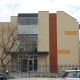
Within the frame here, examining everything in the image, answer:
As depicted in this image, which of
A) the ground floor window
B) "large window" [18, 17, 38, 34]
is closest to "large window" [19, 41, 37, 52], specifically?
the ground floor window

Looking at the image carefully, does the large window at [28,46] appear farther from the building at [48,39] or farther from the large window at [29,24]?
the large window at [29,24]

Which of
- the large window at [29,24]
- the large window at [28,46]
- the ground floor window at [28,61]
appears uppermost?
the large window at [29,24]

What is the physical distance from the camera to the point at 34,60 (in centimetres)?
3719

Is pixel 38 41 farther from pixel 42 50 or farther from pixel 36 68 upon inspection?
pixel 36 68

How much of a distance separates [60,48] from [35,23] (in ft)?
20.5

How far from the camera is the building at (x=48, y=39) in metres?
36.5

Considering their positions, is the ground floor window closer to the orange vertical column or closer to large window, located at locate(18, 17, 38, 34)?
the orange vertical column

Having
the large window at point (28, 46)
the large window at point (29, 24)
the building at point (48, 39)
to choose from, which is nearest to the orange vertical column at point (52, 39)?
the building at point (48, 39)

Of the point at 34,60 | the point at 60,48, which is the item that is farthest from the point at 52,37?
the point at 34,60

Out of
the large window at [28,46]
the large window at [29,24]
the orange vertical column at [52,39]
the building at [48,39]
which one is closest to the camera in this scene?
the large window at [28,46]

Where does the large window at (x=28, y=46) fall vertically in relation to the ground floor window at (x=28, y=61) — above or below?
above

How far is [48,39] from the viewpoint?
122 feet

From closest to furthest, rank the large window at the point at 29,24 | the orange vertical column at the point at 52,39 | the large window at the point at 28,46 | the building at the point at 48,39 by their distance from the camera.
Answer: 1. the large window at the point at 28,46
2. the building at the point at 48,39
3. the orange vertical column at the point at 52,39
4. the large window at the point at 29,24

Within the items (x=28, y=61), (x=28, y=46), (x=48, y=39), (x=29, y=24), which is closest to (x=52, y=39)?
(x=48, y=39)
